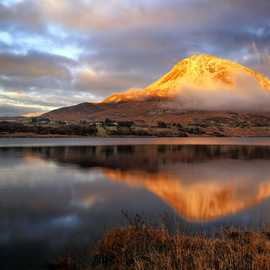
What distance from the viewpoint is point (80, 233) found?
11953mm

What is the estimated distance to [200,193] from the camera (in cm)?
2083

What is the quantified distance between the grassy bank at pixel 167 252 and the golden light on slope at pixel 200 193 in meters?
3.95

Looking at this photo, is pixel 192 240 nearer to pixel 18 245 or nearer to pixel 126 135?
pixel 18 245

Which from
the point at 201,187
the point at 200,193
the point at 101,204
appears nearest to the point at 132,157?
the point at 201,187

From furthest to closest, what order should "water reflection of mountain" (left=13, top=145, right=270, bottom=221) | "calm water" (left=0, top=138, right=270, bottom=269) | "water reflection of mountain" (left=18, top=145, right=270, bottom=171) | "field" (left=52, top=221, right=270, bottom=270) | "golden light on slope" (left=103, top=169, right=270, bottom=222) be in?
"water reflection of mountain" (left=18, top=145, right=270, bottom=171)
"water reflection of mountain" (left=13, top=145, right=270, bottom=221)
"golden light on slope" (left=103, top=169, right=270, bottom=222)
"calm water" (left=0, top=138, right=270, bottom=269)
"field" (left=52, top=221, right=270, bottom=270)

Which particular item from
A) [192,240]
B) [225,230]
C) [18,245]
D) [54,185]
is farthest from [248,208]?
[54,185]

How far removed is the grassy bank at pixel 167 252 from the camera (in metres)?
8.52

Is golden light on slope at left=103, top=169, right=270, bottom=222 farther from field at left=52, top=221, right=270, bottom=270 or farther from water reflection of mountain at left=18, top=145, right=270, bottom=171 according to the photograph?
water reflection of mountain at left=18, top=145, right=270, bottom=171

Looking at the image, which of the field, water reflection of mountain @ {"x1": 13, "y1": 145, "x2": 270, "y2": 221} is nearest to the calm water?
water reflection of mountain @ {"x1": 13, "y1": 145, "x2": 270, "y2": 221}

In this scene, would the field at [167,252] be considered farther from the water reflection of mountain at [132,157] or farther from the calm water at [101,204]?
the water reflection of mountain at [132,157]

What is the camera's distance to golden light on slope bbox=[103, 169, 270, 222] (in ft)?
52.9

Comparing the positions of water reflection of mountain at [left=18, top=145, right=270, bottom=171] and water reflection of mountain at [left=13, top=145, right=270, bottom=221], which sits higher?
water reflection of mountain at [left=13, top=145, right=270, bottom=221]

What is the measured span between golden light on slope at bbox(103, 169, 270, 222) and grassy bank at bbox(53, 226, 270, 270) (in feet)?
12.9

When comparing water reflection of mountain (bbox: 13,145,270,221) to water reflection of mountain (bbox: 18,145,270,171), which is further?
water reflection of mountain (bbox: 18,145,270,171)
